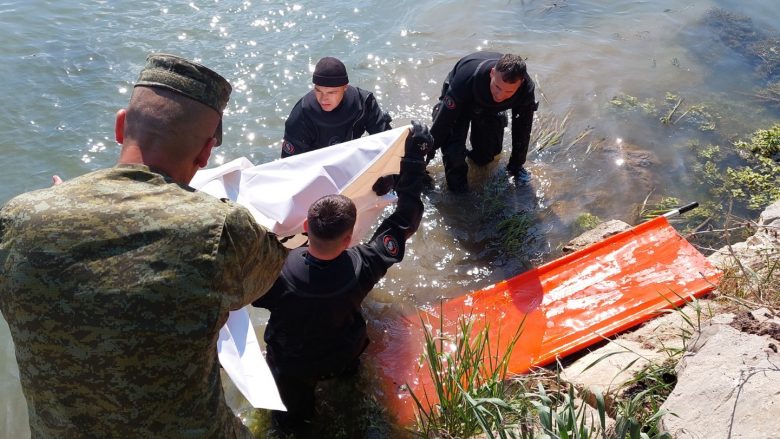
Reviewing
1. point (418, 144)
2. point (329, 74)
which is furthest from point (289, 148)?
point (418, 144)

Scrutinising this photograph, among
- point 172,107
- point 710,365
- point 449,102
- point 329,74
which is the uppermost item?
point 172,107

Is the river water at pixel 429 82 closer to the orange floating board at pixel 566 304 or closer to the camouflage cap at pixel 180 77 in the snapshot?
the orange floating board at pixel 566 304

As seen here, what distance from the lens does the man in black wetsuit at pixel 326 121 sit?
4.26 meters

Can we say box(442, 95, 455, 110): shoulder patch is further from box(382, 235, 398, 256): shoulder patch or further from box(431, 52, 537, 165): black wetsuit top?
box(382, 235, 398, 256): shoulder patch

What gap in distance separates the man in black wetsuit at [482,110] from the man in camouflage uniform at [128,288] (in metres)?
3.06

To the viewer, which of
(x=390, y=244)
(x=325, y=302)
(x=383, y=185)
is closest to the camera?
(x=325, y=302)

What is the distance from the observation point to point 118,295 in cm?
165

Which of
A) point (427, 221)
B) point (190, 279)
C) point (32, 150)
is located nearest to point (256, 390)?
point (190, 279)

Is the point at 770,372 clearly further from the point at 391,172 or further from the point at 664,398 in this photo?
the point at 391,172

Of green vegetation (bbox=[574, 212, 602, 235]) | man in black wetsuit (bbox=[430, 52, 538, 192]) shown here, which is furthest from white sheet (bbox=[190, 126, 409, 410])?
green vegetation (bbox=[574, 212, 602, 235])

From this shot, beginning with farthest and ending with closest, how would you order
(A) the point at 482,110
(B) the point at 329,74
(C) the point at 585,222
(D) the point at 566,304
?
(C) the point at 585,222 < (A) the point at 482,110 < (B) the point at 329,74 < (D) the point at 566,304

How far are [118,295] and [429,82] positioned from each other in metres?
5.97

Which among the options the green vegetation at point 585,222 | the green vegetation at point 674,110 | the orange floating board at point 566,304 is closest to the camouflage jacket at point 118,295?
the orange floating board at point 566,304

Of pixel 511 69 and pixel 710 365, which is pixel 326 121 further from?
pixel 710 365
